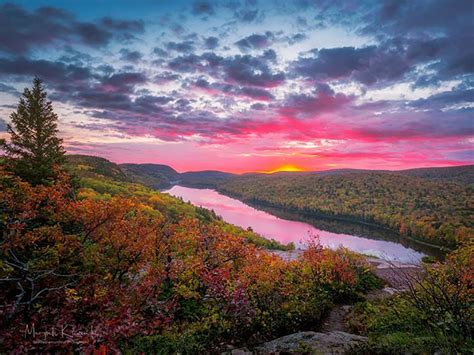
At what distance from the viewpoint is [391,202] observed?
12175cm

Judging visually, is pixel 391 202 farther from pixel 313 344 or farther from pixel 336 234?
pixel 313 344

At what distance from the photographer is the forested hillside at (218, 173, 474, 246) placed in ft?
266

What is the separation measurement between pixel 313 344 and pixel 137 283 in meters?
8.08

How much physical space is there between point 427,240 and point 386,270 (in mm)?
62135

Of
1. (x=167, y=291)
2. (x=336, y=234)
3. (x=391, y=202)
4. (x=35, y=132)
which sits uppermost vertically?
(x=35, y=132)

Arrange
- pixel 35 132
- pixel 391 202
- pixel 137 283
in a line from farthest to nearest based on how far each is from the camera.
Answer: pixel 391 202 → pixel 35 132 → pixel 137 283

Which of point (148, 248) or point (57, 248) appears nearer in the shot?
point (57, 248)

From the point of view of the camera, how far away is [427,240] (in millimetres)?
78000

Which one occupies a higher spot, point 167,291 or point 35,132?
point 35,132

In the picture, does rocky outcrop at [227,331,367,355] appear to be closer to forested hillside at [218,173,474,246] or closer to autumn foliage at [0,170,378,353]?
autumn foliage at [0,170,378,353]

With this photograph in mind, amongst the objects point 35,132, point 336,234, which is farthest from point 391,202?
point 35,132

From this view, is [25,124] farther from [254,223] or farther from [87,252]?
[254,223]

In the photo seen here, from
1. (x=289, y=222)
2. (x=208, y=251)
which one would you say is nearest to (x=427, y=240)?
(x=289, y=222)

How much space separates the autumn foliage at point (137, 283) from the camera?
27.3 feet
